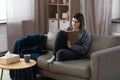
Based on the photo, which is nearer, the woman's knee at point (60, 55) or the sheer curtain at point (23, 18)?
the woman's knee at point (60, 55)

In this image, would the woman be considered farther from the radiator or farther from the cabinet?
the radiator

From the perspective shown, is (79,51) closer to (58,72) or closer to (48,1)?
(58,72)

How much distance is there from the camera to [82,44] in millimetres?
3494

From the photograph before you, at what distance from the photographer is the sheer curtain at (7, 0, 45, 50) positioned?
5.04 meters

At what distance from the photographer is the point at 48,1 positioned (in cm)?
540

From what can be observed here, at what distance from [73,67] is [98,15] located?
1954 millimetres

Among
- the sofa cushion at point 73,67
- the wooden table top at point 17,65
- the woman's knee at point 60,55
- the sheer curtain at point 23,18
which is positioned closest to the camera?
the wooden table top at point 17,65

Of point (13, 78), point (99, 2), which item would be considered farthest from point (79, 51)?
point (99, 2)

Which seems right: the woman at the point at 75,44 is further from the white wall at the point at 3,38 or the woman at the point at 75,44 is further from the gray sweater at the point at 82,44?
the white wall at the point at 3,38

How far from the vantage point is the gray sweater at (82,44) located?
3.47 metres

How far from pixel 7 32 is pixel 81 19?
2.11 metres

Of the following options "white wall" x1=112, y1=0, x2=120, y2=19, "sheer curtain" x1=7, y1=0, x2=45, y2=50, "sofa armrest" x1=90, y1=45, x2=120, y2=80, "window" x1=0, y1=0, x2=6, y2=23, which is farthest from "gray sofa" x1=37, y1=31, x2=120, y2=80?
"window" x1=0, y1=0, x2=6, y2=23

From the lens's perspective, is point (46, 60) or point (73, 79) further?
point (46, 60)

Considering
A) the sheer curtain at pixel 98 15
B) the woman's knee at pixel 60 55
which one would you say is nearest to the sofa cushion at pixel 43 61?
the woman's knee at pixel 60 55
